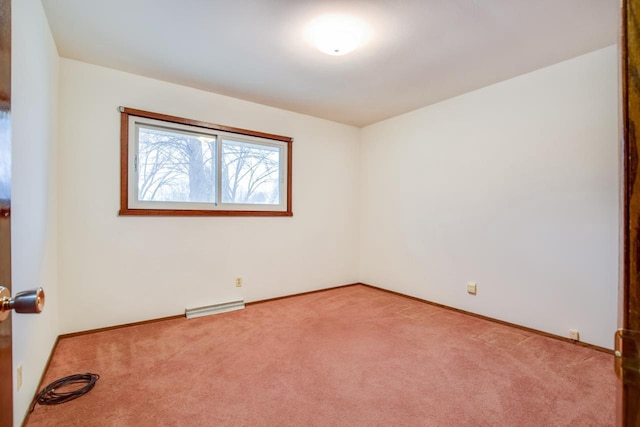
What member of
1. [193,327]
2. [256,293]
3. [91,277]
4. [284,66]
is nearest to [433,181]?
[284,66]

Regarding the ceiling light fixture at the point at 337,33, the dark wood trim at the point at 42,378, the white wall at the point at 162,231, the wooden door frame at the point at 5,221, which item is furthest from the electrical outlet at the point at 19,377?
the ceiling light fixture at the point at 337,33

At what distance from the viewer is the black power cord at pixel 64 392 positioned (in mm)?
1706

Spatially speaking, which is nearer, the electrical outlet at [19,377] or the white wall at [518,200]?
the electrical outlet at [19,377]

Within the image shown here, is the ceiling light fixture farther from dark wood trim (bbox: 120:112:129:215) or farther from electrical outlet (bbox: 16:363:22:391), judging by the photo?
electrical outlet (bbox: 16:363:22:391)

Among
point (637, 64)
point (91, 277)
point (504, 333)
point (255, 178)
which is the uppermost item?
point (255, 178)

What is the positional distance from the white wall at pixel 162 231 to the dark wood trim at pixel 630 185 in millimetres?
3276

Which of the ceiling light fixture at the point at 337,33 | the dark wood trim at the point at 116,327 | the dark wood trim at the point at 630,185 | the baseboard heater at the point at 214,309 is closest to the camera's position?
the dark wood trim at the point at 630,185

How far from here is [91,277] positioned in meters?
2.66

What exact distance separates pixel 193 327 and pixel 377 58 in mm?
2977

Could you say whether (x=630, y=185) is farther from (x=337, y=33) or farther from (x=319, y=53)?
(x=319, y=53)

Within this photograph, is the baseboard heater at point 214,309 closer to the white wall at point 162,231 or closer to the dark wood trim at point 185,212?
the white wall at point 162,231

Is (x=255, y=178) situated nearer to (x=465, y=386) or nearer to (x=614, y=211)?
(x=465, y=386)

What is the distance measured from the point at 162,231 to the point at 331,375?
7.08ft

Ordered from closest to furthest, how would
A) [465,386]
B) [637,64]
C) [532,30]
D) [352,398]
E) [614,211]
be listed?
[637,64], [352,398], [465,386], [532,30], [614,211]
